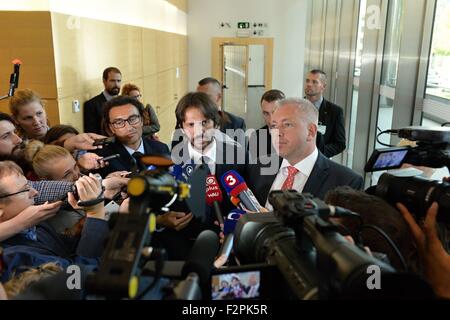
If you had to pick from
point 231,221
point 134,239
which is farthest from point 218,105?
point 134,239

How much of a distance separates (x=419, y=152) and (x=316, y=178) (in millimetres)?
717

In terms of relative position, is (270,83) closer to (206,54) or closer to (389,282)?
(206,54)

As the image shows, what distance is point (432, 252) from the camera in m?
1.01

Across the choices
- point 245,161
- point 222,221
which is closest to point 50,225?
point 222,221

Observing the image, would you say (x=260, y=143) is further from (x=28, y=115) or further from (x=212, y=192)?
(x=28, y=115)

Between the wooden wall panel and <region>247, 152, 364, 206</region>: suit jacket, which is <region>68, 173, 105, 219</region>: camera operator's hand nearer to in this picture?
<region>247, 152, 364, 206</region>: suit jacket

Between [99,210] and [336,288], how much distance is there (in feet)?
3.23

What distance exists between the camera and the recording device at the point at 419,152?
44.9 inches

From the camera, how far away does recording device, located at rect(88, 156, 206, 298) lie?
621mm

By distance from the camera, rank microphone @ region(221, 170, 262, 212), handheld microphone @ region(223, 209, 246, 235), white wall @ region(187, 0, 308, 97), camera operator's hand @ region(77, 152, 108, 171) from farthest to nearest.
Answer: white wall @ region(187, 0, 308, 97), camera operator's hand @ region(77, 152, 108, 171), microphone @ region(221, 170, 262, 212), handheld microphone @ region(223, 209, 246, 235)

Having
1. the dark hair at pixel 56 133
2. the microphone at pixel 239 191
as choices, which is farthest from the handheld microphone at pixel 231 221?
the dark hair at pixel 56 133

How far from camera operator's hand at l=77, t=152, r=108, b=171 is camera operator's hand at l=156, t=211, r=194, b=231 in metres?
0.52

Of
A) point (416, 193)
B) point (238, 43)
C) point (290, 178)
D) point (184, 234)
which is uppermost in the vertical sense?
point (238, 43)

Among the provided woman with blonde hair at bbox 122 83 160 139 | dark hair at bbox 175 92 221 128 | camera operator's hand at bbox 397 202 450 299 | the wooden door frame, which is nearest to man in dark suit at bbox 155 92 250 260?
dark hair at bbox 175 92 221 128
